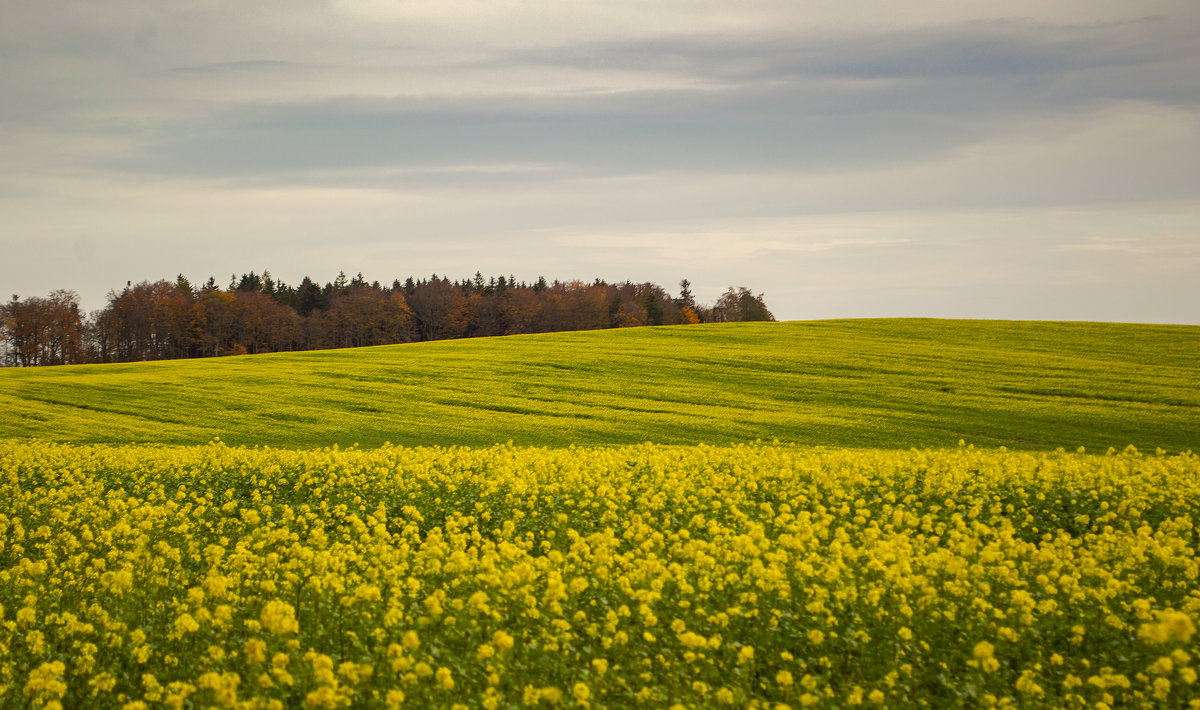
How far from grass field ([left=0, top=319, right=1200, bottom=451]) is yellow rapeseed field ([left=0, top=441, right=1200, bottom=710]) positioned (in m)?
12.9

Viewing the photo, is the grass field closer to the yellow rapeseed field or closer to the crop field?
the crop field

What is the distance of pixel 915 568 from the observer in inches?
376

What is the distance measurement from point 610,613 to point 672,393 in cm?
2664

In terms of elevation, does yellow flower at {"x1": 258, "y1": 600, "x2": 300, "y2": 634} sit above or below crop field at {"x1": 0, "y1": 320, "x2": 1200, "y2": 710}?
above

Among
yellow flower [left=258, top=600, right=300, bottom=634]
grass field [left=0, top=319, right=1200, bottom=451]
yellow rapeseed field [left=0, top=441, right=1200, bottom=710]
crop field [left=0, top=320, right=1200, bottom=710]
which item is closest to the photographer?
yellow flower [left=258, top=600, right=300, bottom=634]

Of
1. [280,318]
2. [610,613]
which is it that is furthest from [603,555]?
[280,318]

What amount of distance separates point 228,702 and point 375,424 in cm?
2370

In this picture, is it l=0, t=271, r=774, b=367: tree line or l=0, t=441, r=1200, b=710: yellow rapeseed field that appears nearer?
l=0, t=441, r=1200, b=710: yellow rapeseed field

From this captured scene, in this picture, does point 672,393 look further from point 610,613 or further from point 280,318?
point 280,318

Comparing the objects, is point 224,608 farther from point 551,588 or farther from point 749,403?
point 749,403

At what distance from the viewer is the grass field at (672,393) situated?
27219mm

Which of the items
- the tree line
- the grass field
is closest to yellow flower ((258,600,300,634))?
the grass field

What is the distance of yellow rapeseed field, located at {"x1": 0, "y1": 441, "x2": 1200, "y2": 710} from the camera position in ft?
22.1

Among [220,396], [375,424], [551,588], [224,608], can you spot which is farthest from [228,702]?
[220,396]
